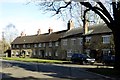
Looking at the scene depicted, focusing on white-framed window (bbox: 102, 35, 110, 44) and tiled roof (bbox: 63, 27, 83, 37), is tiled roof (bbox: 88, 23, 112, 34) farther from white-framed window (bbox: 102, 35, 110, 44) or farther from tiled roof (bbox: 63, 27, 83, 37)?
tiled roof (bbox: 63, 27, 83, 37)

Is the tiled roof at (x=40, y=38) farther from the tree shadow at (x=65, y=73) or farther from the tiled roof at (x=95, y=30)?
the tree shadow at (x=65, y=73)

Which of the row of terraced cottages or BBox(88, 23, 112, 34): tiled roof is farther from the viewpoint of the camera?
BBox(88, 23, 112, 34): tiled roof

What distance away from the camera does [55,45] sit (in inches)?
3108

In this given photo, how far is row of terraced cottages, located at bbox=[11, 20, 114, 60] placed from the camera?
56.8m

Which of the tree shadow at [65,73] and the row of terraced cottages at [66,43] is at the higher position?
the row of terraced cottages at [66,43]

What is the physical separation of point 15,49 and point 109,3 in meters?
75.0

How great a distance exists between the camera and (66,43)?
71.7 meters

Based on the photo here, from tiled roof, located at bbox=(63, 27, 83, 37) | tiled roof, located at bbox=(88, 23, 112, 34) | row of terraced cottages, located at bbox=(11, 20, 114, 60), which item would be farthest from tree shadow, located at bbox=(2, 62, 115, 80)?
tiled roof, located at bbox=(63, 27, 83, 37)

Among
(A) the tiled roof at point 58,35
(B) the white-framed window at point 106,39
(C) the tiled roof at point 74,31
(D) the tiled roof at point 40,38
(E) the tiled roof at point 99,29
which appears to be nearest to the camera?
(B) the white-framed window at point 106,39

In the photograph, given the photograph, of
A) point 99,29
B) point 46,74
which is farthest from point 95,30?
point 46,74

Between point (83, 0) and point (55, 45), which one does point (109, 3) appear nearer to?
point (83, 0)

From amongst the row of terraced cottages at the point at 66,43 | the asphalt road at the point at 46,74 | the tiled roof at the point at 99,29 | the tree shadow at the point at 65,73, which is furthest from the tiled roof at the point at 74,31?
the asphalt road at the point at 46,74

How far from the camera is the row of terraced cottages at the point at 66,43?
56.8 m

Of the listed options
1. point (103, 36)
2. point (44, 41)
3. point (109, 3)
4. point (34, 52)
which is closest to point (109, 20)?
point (109, 3)
